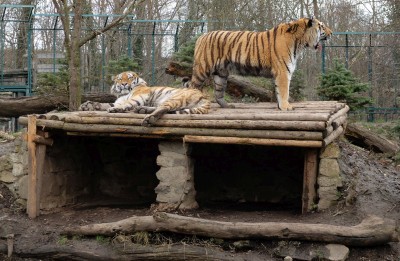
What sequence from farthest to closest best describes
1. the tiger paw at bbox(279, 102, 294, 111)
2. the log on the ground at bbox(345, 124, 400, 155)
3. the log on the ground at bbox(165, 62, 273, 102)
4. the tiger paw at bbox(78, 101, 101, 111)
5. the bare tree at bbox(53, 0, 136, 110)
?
the log on the ground at bbox(165, 62, 273, 102)
the log on the ground at bbox(345, 124, 400, 155)
the bare tree at bbox(53, 0, 136, 110)
the tiger paw at bbox(78, 101, 101, 111)
the tiger paw at bbox(279, 102, 294, 111)

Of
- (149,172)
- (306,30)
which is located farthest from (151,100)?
(306,30)

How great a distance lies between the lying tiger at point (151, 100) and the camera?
8344mm

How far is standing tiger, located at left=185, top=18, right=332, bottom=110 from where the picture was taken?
881 centimetres

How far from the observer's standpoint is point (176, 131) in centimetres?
803

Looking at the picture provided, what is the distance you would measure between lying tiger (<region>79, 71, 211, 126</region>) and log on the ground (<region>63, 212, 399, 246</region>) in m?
1.26

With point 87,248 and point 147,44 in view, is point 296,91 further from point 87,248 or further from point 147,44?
point 87,248

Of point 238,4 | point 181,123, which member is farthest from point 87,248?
point 238,4

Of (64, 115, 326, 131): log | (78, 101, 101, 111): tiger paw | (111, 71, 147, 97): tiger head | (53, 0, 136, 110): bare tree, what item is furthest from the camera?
(53, 0, 136, 110): bare tree

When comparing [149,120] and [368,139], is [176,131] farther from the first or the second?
[368,139]

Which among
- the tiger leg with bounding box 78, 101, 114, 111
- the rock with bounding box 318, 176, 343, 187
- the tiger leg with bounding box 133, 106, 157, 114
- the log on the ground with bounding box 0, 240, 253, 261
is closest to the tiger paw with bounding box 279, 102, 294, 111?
the rock with bounding box 318, 176, 343, 187

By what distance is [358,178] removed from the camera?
864cm

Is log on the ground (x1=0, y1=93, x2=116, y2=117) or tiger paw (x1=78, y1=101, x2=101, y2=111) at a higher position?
tiger paw (x1=78, y1=101, x2=101, y2=111)

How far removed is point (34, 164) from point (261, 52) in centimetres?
326

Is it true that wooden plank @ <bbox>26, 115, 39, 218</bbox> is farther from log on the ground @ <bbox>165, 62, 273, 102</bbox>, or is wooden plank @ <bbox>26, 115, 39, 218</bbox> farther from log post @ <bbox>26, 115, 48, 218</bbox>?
log on the ground @ <bbox>165, 62, 273, 102</bbox>
